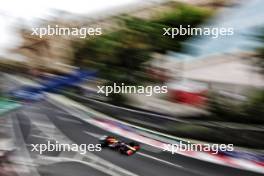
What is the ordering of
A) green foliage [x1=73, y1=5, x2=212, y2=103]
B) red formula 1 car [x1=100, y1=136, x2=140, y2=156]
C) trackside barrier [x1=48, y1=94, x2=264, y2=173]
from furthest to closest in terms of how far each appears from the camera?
green foliage [x1=73, y1=5, x2=212, y2=103] < red formula 1 car [x1=100, y1=136, x2=140, y2=156] < trackside barrier [x1=48, y1=94, x2=264, y2=173]

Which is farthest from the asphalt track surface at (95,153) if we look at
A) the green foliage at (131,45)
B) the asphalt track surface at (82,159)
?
the green foliage at (131,45)

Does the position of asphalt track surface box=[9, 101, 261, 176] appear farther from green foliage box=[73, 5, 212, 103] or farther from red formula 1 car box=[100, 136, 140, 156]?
green foliage box=[73, 5, 212, 103]

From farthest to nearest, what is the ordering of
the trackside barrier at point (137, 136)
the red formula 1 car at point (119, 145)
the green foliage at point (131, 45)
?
the green foliage at point (131, 45) < the red formula 1 car at point (119, 145) < the trackside barrier at point (137, 136)

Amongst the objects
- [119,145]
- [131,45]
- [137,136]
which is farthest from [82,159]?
[131,45]

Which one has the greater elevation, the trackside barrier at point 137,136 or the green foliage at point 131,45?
the green foliage at point 131,45

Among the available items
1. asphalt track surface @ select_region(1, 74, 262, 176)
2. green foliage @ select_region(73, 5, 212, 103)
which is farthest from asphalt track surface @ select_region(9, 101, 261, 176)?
green foliage @ select_region(73, 5, 212, 103)

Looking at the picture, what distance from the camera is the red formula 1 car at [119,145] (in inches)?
96.8

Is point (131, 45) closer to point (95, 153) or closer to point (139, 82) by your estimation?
point (139, 82)

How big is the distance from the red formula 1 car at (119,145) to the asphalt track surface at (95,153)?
0.09 ft

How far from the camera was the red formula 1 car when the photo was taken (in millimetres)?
2459

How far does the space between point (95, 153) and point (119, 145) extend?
0.17 meters

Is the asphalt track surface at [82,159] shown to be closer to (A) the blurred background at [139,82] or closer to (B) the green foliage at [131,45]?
(A) the blurred background at [139,82]

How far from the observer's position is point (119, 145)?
2492 mm

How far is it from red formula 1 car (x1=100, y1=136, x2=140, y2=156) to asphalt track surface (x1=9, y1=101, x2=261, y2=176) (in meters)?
0.03
